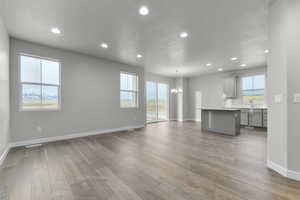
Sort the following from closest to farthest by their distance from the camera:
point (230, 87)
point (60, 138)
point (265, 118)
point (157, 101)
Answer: point (60, 138) → point (265, 118) → point (230, 87) → point (157, 101)

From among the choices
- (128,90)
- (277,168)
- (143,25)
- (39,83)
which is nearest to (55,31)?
(39,83)

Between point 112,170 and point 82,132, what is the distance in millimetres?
3047

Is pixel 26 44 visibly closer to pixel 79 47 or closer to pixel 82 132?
pixel 79 47

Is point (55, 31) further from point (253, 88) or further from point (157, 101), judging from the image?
point (253, 88)

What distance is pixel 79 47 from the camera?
426cm

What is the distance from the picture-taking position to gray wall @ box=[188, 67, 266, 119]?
24.1 ft

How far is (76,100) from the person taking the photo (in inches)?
185

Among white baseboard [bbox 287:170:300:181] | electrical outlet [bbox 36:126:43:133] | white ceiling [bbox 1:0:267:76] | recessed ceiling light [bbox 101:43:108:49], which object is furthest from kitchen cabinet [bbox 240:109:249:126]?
electrical outlet [bbox 36:126:43:133]

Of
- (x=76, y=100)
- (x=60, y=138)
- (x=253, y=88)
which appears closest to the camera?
(x=60, y=138)

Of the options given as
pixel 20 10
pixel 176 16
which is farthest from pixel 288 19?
pixel 20 10

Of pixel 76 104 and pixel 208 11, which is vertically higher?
pixel 208 11

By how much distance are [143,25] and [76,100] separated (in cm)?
353

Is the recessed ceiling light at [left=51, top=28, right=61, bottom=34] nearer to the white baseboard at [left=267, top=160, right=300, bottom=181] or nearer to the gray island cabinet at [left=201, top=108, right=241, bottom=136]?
the white baseboard at [left=267, top=160, right=300, bottom=181]

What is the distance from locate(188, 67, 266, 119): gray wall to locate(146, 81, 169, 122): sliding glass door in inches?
75.4
